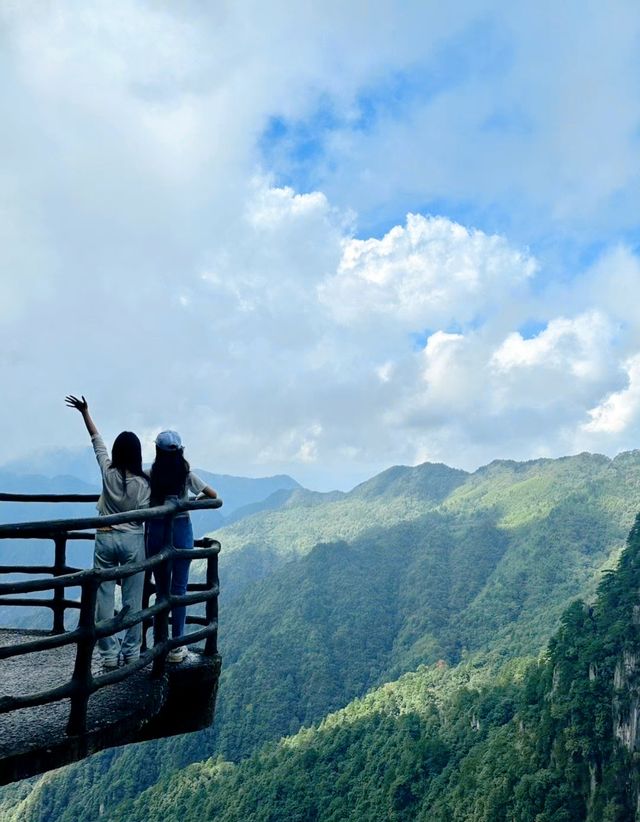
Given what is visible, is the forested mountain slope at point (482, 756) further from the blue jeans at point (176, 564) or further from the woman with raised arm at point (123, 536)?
the woman with raised arm at point (123, 536)

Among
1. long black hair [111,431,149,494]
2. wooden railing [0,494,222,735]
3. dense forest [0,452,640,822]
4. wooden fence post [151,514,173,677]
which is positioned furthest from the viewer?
dense forest [0,452,640,822]

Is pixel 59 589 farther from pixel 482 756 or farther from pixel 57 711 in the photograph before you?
pixel 482 756

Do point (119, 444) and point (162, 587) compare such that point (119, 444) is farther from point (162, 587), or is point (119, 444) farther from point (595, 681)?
point (595, 681)

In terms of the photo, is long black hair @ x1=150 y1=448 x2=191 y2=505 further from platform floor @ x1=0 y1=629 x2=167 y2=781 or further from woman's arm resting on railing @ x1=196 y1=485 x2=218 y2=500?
platform floor @ x1=0 y1=629 x2=167 y2=781

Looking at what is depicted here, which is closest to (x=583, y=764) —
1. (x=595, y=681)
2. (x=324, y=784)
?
(x=595, y=681)

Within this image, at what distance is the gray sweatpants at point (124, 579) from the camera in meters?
4.52

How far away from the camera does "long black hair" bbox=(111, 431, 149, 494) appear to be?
4.71m

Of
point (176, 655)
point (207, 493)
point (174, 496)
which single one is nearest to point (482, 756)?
point (176, 655)

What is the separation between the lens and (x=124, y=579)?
4.46 meters

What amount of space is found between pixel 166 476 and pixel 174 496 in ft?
0.54

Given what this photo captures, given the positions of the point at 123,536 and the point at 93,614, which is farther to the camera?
the point at 123,536

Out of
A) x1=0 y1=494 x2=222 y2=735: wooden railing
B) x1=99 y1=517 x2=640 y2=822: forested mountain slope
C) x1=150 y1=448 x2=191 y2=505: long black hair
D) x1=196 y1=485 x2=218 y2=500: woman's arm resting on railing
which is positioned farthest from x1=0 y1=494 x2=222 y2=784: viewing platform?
x1=99 y1=517 x2=640 y2=822: forested mountain slope

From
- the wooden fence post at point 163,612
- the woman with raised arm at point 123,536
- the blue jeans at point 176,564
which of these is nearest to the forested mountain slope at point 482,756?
the blue jeans at point 176,564

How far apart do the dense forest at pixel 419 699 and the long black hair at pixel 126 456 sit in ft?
186
